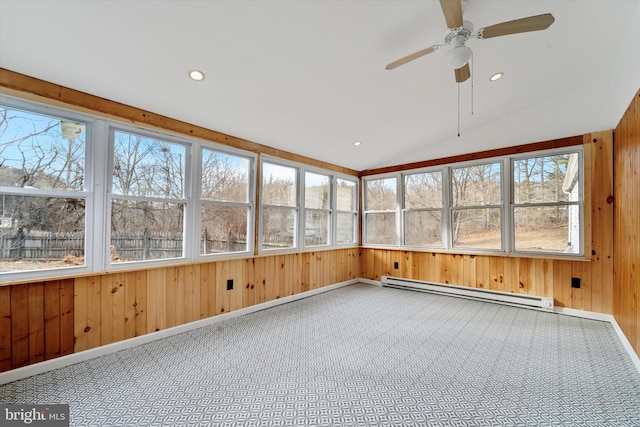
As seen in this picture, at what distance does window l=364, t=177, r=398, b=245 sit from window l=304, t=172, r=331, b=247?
977mm

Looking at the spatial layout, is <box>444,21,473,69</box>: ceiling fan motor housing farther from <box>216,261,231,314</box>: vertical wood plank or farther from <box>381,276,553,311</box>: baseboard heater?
<box>381,276,553,311</box>: baseboard heater

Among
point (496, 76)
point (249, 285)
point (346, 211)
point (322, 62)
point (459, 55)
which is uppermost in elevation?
point (496, 76)

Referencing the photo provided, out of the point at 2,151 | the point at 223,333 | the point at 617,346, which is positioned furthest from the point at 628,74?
the point at 2,151

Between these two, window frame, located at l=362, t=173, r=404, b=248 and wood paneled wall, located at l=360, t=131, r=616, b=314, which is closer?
wood paneled wall, located at l=360, t=131, r=616, b=314

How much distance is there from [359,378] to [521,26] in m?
2.77

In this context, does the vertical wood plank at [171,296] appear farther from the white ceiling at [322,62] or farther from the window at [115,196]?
the white ceiling at [322,62]

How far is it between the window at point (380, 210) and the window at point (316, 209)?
977mm

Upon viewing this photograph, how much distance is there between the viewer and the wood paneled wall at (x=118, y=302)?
2145 millimetres

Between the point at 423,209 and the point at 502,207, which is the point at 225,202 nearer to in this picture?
the point at 423,209

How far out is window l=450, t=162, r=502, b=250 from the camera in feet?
13.9

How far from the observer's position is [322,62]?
2.53 metres

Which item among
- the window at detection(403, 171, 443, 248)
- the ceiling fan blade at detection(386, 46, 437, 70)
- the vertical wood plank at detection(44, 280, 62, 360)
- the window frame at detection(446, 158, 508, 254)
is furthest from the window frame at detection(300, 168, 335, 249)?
the vertical wood plank at detection(44, 280, 62, 360)

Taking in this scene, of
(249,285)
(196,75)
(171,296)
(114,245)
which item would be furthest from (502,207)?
(114,245)

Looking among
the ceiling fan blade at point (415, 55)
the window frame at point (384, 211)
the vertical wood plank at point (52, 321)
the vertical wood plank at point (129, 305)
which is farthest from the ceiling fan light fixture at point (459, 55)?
the vertical wood plank at point (52, 321)
